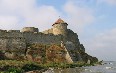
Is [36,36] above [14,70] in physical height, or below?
above

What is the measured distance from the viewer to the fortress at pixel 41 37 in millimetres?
57719

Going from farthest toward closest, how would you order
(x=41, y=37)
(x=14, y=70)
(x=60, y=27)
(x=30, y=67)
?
(x=60, y=27), (x=41, y=37), (x=30, y=67), (x=14, y=70)

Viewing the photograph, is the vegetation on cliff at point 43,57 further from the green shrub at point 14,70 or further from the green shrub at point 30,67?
the green shrub at point 14,70

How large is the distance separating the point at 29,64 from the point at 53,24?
723 inches

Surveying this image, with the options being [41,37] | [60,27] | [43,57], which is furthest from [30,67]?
[60,27]

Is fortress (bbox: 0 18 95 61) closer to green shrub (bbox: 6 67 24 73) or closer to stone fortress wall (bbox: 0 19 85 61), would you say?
stone fortress wall (bbox: 0 19 85 61)

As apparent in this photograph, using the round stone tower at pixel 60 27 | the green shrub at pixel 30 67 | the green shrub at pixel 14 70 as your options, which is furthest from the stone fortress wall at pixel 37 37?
the green shrub at pixel 14 70

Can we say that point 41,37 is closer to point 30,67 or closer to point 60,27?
point 60,27

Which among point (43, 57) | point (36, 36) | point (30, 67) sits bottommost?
point (30, 67)

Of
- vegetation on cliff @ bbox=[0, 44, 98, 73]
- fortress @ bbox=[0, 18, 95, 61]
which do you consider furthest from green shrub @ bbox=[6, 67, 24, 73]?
fortress @ bbox=[0, 18, 95, 61]

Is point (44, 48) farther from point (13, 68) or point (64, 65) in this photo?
point (13, 68)

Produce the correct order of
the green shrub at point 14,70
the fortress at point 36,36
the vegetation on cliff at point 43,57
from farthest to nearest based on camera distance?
the fortress at point 36,36 < the vegetation on cliff at point 43,57 < the green shrub at point 14,70

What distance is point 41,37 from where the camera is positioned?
61312 millimetres

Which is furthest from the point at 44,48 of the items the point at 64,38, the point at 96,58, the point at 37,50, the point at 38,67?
the point at 96,58
